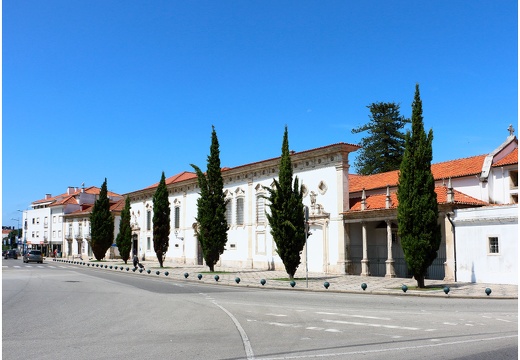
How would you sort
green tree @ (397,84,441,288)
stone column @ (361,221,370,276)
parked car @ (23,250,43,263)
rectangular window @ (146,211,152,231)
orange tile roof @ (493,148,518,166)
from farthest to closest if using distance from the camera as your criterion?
1. rectangular window @ (146,211,152,231)
2. parked car @ (23,250,43,263)
3. orange tile roof @ (493,148,518,166)
4. stone column @ (361,221,370,276)
5. green tree @ (397,84,441,288)

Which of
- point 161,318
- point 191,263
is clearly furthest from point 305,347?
point 191,263

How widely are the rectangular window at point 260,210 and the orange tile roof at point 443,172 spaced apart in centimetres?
709

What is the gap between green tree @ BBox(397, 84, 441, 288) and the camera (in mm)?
23328

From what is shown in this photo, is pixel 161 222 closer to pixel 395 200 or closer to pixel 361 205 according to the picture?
pixel 361 205

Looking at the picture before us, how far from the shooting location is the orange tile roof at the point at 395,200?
28378 mm

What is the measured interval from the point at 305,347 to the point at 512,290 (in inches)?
647

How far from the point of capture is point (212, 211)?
3584cm

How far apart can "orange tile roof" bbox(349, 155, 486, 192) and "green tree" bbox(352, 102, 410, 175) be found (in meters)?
29.2

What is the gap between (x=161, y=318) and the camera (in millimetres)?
12820

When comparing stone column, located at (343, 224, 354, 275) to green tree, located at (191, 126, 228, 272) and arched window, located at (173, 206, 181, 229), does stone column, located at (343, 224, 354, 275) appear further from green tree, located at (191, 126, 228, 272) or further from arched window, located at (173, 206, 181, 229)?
arched window, located at (173, 206, 181, 229)

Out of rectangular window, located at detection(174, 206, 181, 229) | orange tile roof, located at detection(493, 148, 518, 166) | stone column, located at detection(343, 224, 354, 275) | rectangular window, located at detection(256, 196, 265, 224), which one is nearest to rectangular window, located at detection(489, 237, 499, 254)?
orange tile roof, located at detection(493, 148, 518, 166)

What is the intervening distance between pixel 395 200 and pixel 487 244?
681cm

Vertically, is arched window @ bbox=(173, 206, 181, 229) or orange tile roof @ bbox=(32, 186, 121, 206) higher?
orange tile roof @ bbox=(32, 186, 121, 206)

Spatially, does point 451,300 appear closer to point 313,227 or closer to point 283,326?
point 283,326
